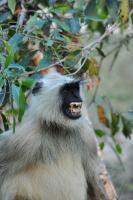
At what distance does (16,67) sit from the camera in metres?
4.85

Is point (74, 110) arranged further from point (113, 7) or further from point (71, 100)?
point (113, 7)

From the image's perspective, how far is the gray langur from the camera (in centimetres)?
533

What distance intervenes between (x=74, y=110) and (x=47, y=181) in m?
0.67

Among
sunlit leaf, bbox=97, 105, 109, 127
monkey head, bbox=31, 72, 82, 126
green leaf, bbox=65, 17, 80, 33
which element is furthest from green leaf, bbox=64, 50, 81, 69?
sunlit leaf, bbox=97, 105, 109, 127

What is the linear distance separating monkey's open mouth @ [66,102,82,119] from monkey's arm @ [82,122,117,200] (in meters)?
0.39

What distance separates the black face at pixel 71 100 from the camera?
5137 mm

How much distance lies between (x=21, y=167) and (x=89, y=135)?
59cm

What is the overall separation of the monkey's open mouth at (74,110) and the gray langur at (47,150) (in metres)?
0.04

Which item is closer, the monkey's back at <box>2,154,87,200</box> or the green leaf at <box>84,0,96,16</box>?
the monkey's back at <box>2,154,87,200</box>

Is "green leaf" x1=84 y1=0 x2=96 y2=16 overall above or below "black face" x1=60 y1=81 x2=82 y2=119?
above

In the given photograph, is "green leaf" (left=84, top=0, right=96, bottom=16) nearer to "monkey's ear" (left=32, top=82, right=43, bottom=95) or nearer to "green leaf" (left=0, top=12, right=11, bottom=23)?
"green leaf" (left=0, top=12, right=11, bottom=23)

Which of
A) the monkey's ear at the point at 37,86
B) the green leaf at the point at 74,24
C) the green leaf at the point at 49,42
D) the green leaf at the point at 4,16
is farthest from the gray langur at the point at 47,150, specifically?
the green leaf at the point at 4,16

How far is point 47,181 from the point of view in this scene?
550 cm

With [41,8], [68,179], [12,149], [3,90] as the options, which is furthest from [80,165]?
[41,8]
